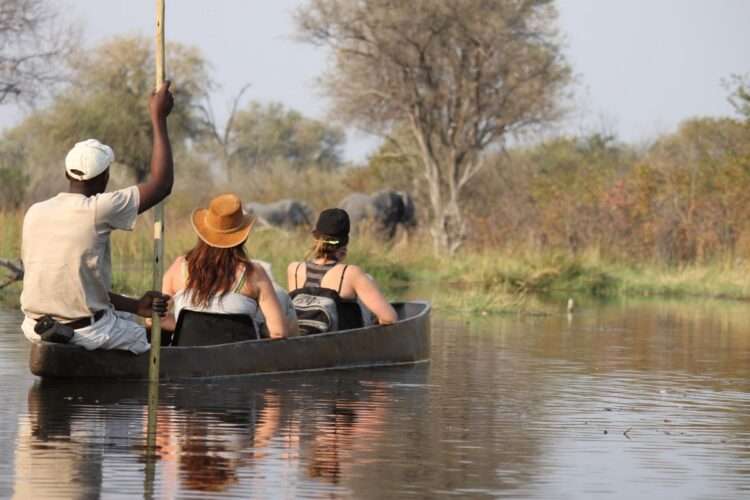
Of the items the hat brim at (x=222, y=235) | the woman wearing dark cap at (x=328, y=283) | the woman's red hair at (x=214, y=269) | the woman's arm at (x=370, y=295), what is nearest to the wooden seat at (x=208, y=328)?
the woman's red hair at (x=214, y=269)

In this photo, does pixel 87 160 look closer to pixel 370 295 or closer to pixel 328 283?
pixel 328 283

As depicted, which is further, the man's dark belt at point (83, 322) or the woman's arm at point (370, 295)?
the woman's arm at point (370, 295)

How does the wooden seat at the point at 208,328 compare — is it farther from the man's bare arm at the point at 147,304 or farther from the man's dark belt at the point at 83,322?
the man's dark belt at the point at 83,322

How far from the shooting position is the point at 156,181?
10688mm

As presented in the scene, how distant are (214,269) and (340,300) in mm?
2048

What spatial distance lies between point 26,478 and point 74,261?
3152mm

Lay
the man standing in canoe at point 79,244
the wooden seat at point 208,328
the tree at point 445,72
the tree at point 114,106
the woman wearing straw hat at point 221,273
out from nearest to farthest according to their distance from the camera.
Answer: the man standing in canoe at point 79,244 → the woman wearing straw hat at point 221,273 → the wooden seat at point 208,328 → the tree at point 445,72 → the tree at point 114,106

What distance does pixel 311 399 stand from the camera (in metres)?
12.2

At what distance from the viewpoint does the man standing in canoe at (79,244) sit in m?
11.1

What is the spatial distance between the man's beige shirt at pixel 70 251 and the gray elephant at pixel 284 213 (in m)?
34.7

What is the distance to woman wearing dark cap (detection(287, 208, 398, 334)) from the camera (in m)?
13.8

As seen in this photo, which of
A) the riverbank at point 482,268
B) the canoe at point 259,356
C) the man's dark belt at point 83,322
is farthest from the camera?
the riverbank at point 482,268

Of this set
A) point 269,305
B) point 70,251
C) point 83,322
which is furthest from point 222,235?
point 70,251

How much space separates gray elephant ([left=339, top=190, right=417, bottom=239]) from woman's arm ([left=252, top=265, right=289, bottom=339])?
31.5 meters
